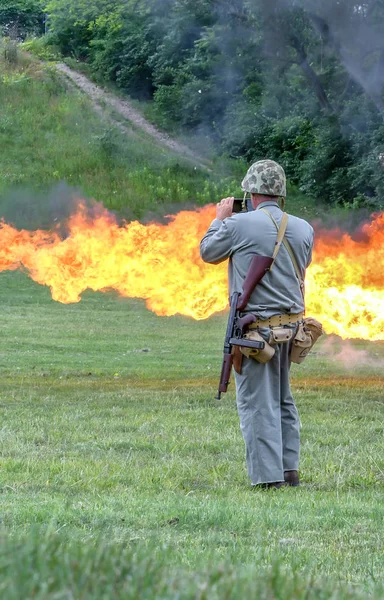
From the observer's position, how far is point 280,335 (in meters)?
7.35

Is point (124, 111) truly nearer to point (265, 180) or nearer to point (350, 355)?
point (350, 355)

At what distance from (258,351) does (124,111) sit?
2914 cm

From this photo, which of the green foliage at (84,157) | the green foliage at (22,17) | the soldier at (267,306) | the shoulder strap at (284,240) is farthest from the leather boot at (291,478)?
the green foliage at (22,17)

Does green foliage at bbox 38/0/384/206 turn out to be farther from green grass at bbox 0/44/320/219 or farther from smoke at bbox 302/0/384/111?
green grass at bbox 0/44/320/219

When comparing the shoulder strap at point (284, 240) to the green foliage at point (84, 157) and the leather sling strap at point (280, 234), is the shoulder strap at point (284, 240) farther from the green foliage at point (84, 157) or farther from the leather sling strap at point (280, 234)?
the green foliage at point (84, 157)

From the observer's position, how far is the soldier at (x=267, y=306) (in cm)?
727

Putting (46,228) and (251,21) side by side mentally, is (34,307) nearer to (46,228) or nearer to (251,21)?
(46,228)

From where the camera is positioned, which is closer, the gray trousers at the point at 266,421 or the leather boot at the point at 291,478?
the gray trousers at the point at 266,421

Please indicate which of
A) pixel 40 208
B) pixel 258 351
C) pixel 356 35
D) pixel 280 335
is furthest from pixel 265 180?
pixel 356 35

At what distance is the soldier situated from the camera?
23.9 ft

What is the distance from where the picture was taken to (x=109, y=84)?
3666 centimetres

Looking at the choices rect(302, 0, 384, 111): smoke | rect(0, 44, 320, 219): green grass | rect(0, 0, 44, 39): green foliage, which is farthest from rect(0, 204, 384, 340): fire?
rect(0, 0, 44, 39): green foliage

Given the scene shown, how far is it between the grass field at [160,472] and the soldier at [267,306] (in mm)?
286

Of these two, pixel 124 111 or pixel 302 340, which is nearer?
pixel 302 340
